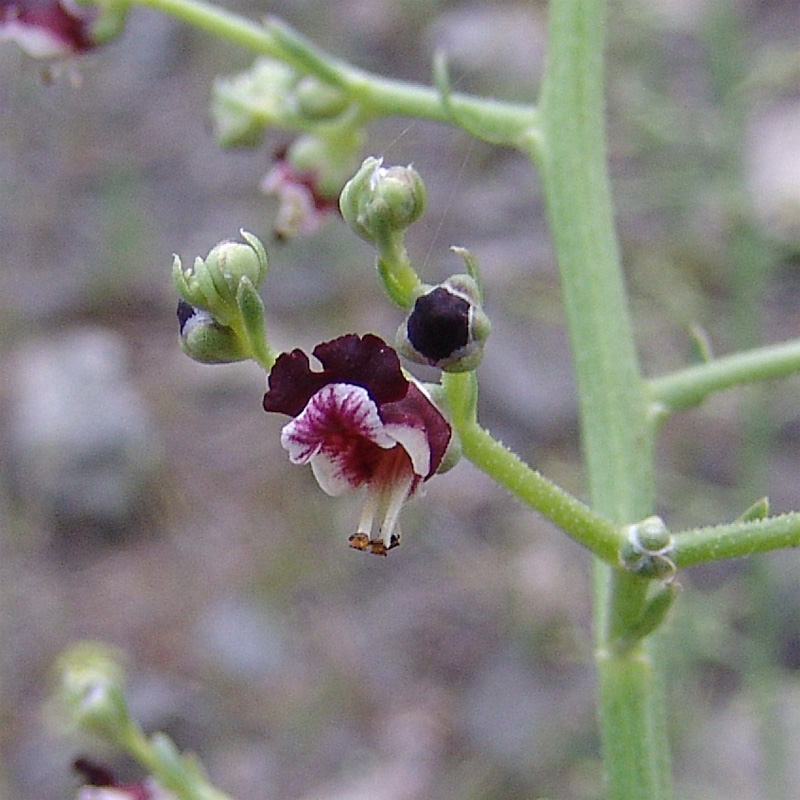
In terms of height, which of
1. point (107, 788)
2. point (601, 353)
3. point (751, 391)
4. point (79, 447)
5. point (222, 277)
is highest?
point (79, 447)

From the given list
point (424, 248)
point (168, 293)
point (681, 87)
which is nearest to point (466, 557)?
point (424, 248)

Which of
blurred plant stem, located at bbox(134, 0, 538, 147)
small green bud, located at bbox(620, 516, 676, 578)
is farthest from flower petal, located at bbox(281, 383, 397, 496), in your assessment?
blurred plant stem, located at bbox(134, 0, 538, 147)

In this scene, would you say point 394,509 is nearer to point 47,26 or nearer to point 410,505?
point 47,26

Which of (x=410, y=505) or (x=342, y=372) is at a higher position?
(x=410, y=505)

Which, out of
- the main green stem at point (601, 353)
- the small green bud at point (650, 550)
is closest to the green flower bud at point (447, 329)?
the small green bud at point (650, 550)

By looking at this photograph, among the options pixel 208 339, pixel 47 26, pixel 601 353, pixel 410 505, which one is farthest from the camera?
pixel 410 505

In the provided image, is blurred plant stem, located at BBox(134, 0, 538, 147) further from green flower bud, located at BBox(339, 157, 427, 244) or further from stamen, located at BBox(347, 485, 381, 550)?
stamen, located at BBox(347, 485, 381, 550)

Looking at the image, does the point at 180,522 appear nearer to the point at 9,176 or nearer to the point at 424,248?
the point at 424,248

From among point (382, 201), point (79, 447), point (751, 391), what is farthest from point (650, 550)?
point (79, 447)
